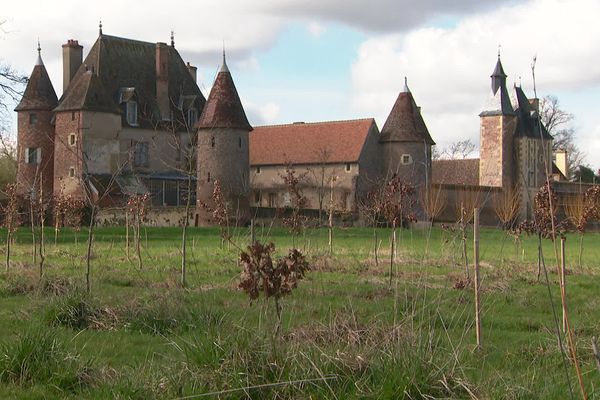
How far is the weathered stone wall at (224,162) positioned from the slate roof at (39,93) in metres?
10.4

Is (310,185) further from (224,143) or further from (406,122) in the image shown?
(224,143)

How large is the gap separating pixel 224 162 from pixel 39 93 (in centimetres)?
1299

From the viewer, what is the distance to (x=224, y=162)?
51.4 meters

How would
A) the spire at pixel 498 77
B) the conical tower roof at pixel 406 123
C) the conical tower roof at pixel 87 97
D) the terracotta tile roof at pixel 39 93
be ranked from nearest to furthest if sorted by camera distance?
the conical tower roof at pixel 87 97 → the terracotta tile roof at pixel 39 93 → the conical tower roof at pixel 406 123 → the spire at pixel 498 77

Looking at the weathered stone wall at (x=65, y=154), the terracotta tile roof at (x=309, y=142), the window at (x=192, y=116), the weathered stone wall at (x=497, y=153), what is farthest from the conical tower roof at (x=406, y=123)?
the weathered stone wall at (x=65, y=154)

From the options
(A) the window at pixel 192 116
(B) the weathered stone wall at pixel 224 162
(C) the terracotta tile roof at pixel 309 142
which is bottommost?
(B) the weathered stone wall at pixel 224 162

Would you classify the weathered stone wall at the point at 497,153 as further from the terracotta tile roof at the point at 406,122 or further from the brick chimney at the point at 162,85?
the brick chimney at the point at 162,85

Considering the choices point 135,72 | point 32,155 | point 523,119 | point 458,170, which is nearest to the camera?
point 32,155

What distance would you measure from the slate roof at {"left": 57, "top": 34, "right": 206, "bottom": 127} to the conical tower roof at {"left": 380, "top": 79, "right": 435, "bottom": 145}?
1316cm

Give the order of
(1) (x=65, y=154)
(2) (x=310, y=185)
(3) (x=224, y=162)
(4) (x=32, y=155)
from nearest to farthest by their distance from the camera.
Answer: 1. (1) (x=65, y=154)
2. (3) (x=224, y=162)
3. (4) (x=32, y=155)
4. (2) (x=310, y=185)

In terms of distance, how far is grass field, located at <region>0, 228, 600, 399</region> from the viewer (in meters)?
5.79

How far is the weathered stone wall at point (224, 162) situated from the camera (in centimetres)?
5138

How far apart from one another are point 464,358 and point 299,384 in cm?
202

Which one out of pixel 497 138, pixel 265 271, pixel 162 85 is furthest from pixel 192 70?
pixel 265 271
